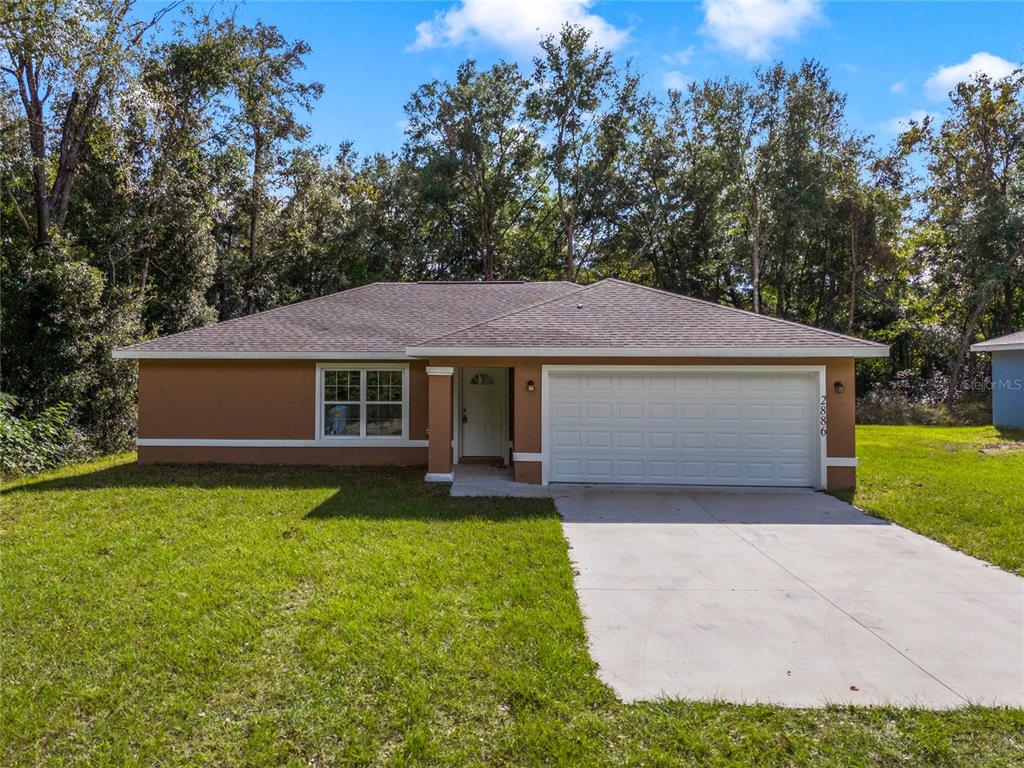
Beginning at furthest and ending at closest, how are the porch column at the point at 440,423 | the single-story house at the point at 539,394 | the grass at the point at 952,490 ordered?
1. the porch column at the point at 440,423
2. the single-story house at the point at 539,394
3. the grass at the point at 952,490

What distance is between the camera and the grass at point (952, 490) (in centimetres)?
669

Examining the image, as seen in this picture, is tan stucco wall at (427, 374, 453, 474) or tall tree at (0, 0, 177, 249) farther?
tall tree at (0, 0, 177, 249)

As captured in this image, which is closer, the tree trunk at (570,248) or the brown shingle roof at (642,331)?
the brown shingle roof at (642,331)

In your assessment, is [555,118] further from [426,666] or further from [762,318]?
[426,666]

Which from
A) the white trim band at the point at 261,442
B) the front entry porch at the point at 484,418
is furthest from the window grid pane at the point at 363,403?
the front entry porch at the point at 484,418

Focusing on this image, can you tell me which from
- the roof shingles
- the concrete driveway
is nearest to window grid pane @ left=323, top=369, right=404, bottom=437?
the roof shingles

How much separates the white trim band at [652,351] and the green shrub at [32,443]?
7.79 m

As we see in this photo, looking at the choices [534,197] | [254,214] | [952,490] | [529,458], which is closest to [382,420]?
[529,458]

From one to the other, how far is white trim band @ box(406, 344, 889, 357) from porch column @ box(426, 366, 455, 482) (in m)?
0.50

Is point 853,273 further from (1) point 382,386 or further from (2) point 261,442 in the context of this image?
(2) point 261,442

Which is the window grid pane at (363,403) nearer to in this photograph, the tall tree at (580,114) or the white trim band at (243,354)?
the white trim band at (243,354)

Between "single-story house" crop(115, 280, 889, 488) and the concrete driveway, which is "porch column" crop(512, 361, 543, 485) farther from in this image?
the concrete driveway

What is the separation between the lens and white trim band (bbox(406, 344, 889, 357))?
30.3 feet

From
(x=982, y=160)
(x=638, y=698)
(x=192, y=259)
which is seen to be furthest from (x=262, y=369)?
(x=982, y=160)
